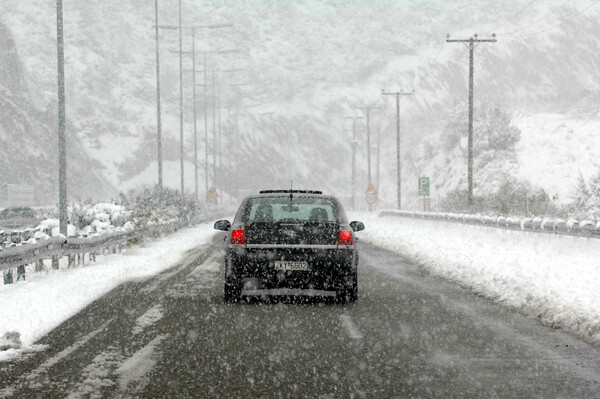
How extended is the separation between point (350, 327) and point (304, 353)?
1.76 metres

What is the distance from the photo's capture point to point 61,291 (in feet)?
44.7

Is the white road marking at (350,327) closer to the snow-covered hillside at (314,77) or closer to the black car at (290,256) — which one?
the black car at (290,256)

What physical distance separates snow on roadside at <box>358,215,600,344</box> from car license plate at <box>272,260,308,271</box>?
3136mm

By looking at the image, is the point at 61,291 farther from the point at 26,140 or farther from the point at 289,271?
the point at 26,140

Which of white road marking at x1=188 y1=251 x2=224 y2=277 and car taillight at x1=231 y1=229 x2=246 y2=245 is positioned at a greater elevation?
car taillight at x1=231 y1=229 x2=246 y2=245

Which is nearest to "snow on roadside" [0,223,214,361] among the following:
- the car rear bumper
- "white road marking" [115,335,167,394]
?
"white road marking" [115,335,167,394]

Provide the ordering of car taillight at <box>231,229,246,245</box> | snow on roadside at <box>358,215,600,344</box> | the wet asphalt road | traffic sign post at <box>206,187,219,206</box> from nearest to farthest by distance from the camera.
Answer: the wet asphalt road, snow on roadside at <box>358,215,600,344</box>, car taillight at <box>231,229,246,245</box>, traffic sign post at <box>206,187,219,206</box>

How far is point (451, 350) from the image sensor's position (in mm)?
8273

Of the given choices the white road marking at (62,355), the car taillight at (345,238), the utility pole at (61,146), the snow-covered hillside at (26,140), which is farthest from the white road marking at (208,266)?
the snow-covered hillside at (26,140)

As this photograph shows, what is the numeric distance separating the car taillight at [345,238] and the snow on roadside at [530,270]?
8.39ft

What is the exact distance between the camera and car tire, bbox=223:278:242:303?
11.7m

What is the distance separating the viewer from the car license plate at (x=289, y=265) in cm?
1153

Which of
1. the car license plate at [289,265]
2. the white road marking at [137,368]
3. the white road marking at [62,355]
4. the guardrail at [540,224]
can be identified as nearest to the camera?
the white road marking at [137,368]

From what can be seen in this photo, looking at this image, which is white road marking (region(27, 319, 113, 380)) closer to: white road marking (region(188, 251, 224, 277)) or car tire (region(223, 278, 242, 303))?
car tire (region(223, 278, 242, 303))
